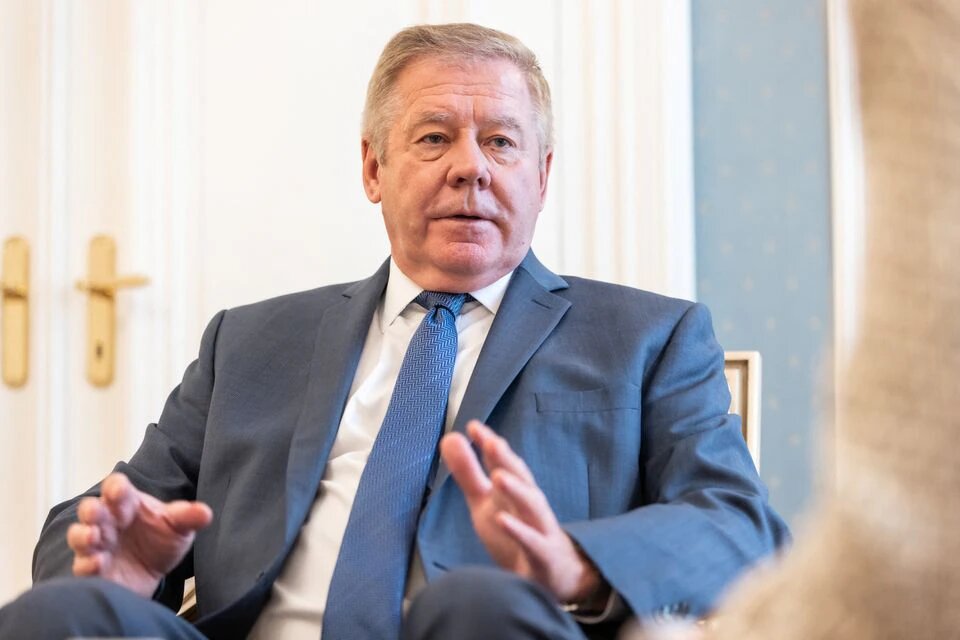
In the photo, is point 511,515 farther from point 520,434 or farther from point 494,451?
point 520,434

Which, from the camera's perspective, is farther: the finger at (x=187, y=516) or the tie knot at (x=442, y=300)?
the tie knot at (x=442, y=300)

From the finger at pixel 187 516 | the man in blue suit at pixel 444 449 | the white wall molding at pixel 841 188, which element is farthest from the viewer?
the white wall molding at pixel 841 188

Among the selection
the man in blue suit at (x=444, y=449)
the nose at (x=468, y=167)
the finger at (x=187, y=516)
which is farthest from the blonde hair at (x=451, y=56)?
the finger at (x=187, y=516)

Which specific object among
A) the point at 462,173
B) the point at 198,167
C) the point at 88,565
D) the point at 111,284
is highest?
the point at 198,167

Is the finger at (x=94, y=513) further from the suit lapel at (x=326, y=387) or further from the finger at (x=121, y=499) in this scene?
the suit lapel at (x=326, y=387)

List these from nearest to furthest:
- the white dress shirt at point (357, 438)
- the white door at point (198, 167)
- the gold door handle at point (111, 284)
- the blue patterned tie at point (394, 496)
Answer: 1. the blue patterned tie at point (394, 496)
2. the white dress shirt at point (357, 438)
3. the white door at point (198, 167)
4. the gold door handle at point (111, 284)

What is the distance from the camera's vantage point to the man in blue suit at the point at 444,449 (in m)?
1.31

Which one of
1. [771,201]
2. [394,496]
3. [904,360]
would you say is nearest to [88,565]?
[394,496]

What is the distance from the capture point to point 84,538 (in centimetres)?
142

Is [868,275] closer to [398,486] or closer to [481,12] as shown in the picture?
[398,486]

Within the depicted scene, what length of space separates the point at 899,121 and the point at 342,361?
1.42 m

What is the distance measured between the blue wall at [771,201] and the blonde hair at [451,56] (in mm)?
512

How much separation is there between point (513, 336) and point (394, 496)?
31cm

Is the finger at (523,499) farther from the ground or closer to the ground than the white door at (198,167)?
closer to the ground
